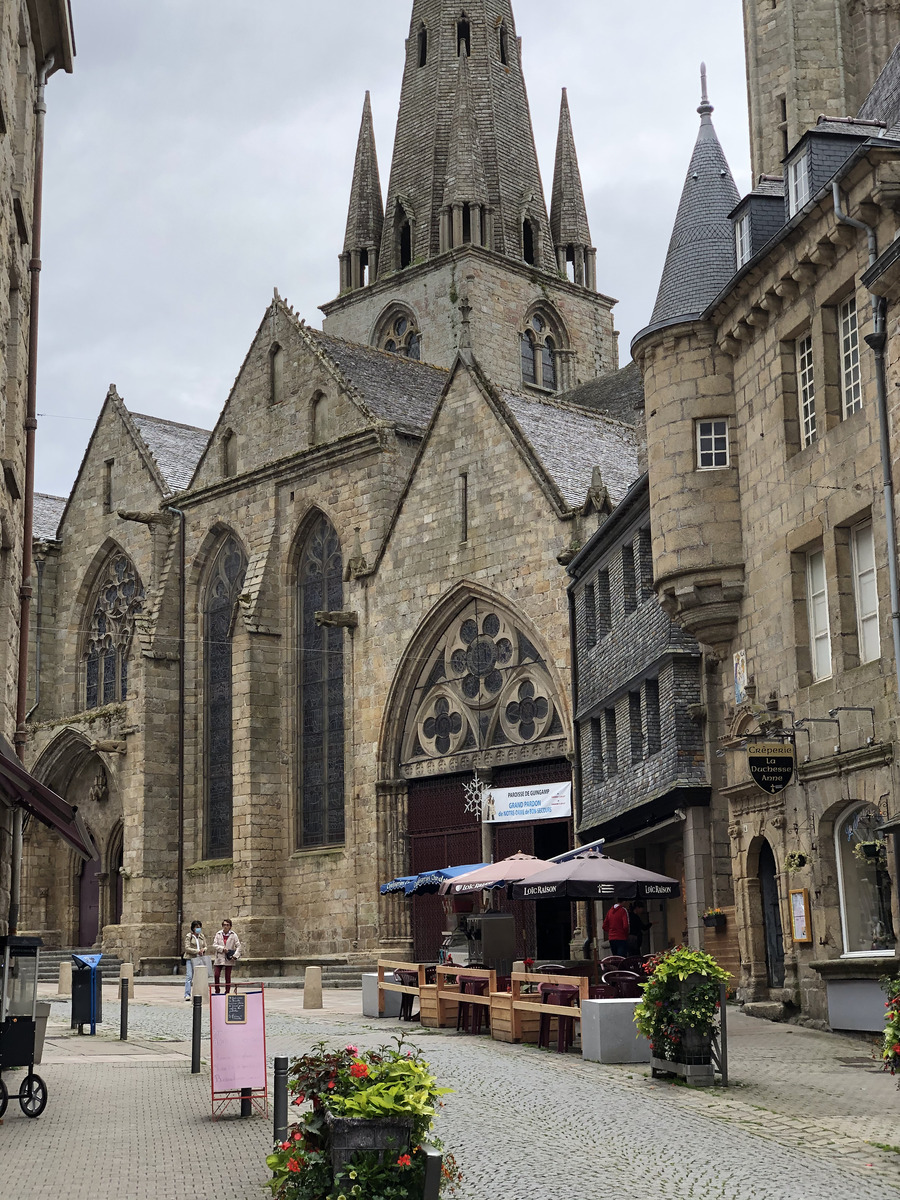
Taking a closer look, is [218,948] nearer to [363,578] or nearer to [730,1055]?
[363,578]

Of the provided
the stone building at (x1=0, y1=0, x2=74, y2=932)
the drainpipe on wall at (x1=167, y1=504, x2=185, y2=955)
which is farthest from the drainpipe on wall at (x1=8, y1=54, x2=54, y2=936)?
the drainpipe on wall at (x1=167, y1=504, x2=185, y2=955)

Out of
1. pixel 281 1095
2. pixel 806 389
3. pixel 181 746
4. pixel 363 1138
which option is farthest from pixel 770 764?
pixel 181 746

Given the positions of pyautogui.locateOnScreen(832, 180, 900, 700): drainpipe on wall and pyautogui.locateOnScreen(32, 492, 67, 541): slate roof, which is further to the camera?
pyautogui.locateOnScreen(32, 492, 67, 541): slate roof

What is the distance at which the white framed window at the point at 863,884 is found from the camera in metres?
17.1

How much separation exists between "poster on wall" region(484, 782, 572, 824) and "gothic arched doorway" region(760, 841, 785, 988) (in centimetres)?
1006

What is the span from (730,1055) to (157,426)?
35.9 metres

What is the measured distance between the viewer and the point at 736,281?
20141 millimetres

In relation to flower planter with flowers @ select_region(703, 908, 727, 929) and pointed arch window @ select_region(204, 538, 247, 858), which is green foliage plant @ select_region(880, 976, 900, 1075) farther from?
pointed arch window @ select_region(204, 538, 247, 858)

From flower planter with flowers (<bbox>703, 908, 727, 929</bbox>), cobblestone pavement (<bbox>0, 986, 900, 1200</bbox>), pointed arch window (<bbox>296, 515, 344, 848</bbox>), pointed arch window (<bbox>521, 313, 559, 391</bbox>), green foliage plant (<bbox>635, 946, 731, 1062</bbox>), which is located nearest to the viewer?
cobblestone pavement (<bbox>0, 986, 900, 1200</bbox>)

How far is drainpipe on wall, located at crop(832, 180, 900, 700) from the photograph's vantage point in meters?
16.2

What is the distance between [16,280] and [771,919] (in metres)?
11.8

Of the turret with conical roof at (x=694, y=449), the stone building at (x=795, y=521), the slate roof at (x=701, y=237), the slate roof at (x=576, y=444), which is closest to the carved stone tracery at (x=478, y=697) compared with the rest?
the slate roof at (x=576, y=444)

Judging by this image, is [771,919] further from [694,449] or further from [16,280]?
[16,280]

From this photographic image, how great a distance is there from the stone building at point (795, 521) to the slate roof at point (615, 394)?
16.0 metres
